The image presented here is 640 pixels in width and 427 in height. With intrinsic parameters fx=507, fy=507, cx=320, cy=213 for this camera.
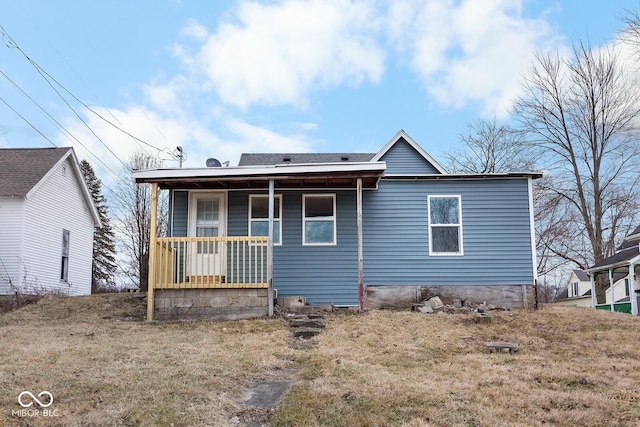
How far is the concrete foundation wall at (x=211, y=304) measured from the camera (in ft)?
32.6

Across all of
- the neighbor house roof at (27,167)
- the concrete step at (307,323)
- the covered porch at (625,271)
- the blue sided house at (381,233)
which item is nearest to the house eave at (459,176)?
the blue sided house at (381,233)

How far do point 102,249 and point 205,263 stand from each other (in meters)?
21.3

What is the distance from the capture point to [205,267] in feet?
36.2

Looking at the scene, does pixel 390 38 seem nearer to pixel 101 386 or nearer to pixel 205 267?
pixel 205 267

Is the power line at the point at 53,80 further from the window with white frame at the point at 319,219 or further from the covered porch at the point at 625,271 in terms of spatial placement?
the covered porch at the point at 625,271

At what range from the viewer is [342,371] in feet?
18.8

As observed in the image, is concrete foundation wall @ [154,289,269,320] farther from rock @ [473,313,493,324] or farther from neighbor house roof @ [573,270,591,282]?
neighbor house roof @ [573,270,591,282]

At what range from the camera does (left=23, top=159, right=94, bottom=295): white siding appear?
15.1 m

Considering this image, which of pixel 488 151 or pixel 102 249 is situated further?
pixel 102 249

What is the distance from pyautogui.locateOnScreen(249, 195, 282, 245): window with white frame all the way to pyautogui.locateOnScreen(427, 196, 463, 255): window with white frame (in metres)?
3.47

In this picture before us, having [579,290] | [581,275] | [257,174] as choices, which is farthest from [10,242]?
[579,290]

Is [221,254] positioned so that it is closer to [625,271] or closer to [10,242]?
[10,242]

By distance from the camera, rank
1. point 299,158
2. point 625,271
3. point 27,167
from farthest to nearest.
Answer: point 625,271 < point 299,158 < point 27,167

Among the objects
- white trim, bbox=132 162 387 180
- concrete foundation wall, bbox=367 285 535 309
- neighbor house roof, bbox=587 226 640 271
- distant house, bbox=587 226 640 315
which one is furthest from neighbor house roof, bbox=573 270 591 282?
white trim, bbox=132 162 387 180
